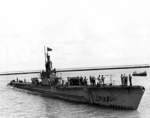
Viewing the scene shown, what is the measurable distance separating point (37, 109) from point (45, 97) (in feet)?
37.9

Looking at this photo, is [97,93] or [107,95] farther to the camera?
[97,93]

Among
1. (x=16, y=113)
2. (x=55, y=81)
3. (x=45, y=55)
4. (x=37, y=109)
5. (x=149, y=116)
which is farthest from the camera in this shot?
(x=45, y=55)

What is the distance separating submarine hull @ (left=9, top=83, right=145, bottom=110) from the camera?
33625 millimetres

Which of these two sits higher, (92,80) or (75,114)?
(92,80)

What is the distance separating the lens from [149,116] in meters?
31.9

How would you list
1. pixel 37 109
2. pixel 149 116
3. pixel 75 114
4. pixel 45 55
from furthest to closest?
pixel 45 55
pixel 37 109
pixel 75 114
pixel 149 116

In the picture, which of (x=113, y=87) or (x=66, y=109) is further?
(x=66, y=109)

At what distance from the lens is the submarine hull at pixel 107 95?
33.6 meters

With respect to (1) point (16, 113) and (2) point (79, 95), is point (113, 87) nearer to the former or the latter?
(2) point (79, 95)

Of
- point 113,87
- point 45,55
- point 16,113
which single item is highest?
point 45,55

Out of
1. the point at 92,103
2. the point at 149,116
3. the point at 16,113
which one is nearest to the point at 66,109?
the point at 92,103

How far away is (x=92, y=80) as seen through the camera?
38750 millimetres

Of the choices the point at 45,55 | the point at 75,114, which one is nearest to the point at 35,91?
the point at 45,55

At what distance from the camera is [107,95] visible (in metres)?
36.1
